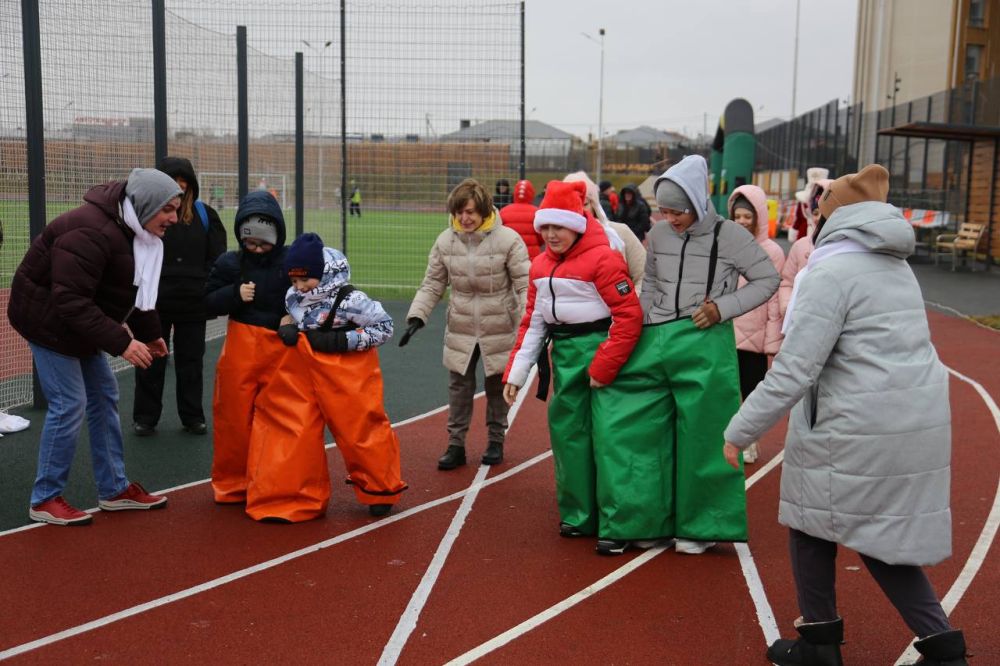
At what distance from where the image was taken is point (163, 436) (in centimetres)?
807

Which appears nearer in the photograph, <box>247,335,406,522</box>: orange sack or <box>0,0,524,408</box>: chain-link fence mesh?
<box>247,335,406,522</box>: orange sack

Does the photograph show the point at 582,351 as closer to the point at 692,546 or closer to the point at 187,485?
the point at 692,546

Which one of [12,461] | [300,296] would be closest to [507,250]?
[300,296]

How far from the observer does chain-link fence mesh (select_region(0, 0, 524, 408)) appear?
9820 mm

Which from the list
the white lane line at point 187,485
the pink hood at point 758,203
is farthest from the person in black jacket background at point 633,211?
the pink hood at point 758,203

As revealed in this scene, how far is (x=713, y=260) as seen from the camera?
554 centimetres

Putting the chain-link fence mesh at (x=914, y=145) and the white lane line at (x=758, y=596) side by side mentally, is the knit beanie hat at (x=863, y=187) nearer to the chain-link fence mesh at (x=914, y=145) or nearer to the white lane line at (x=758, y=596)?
the white lane line at (x=758, y=596)

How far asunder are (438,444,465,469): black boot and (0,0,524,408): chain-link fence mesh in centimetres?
418

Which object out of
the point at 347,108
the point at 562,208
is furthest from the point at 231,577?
the point at 347,108

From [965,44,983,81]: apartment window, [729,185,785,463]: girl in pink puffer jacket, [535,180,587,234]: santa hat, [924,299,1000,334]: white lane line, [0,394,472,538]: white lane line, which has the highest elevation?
[965,44,983,81]: apartment window

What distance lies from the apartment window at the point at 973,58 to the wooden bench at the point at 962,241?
907 cm

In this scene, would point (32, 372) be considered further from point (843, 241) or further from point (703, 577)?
point (843, 241)

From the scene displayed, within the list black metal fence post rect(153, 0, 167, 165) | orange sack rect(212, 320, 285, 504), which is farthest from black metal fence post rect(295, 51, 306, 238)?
orange sack rect(212, 320, 285, 504)

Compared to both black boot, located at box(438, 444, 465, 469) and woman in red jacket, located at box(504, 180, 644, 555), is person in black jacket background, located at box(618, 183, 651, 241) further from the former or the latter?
woman in red jacket, located at box(504, 180, 644, 555)
